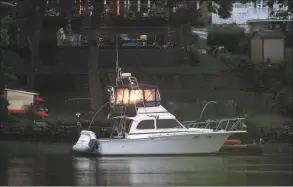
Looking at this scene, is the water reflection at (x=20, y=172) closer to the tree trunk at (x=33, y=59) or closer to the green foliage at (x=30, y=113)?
the green foliage at (x=30, y=113)

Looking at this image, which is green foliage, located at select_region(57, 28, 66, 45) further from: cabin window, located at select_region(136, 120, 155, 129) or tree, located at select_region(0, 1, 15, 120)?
cabin window, located at select_region(136, 120, 155, 129)

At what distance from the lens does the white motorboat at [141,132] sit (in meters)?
7.60

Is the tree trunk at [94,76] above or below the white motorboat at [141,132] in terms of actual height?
above

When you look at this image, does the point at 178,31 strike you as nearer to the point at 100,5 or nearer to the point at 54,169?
the point at 100,5

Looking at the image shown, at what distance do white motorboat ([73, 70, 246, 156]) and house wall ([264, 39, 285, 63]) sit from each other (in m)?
0.81

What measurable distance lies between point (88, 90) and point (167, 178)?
1192 mm

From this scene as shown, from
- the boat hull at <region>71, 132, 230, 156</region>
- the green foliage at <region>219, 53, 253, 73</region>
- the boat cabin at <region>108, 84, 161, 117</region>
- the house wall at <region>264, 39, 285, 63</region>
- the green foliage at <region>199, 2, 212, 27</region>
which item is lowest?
the boat hull at <region>71, 132, 230, 156</region>

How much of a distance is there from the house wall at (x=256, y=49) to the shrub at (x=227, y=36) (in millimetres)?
136

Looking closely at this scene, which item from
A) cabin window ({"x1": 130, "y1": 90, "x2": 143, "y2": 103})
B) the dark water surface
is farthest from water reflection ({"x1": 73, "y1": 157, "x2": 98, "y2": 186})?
cabin window ({"x1": 130, "y1": 90, "x2": 143, "y2": 103})

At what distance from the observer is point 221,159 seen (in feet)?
25.5

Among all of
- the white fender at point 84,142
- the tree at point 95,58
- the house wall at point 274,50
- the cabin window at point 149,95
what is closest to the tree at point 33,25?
the tree at point 95,58

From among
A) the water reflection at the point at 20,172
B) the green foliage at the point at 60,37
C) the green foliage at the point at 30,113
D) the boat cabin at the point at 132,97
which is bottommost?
the water reflection at the point at 20,172

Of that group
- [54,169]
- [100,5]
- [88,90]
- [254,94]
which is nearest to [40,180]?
[54,169]

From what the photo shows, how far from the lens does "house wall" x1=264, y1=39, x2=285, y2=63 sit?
7.77 m
